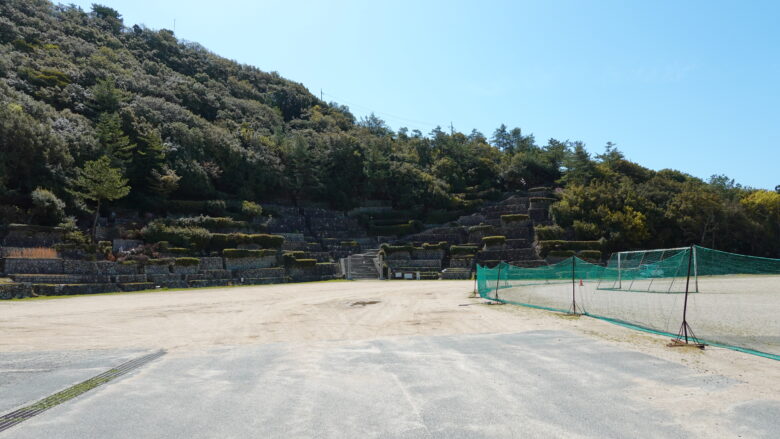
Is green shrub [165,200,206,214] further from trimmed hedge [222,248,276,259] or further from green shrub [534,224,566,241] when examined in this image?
green shrub [534,224,566,241]

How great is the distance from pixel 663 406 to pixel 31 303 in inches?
949

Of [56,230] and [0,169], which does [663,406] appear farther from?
[0,169]

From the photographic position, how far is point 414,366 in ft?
24.1

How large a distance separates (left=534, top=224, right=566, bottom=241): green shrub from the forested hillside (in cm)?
216

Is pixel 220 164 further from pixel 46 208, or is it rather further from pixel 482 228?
pixel 482 228

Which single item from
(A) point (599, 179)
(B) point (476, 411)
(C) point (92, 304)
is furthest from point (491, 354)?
(A) point (599, 179)

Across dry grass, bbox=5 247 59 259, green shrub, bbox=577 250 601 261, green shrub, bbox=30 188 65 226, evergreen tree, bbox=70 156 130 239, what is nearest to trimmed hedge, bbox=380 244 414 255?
green shrub, bbox=577 250 601 261

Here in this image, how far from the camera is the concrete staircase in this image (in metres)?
39.0

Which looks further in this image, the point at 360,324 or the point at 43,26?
the point at 43,26

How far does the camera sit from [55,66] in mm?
50812

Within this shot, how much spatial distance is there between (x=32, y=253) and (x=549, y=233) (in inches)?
1694

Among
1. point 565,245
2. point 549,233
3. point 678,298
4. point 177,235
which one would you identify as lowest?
point 678,298

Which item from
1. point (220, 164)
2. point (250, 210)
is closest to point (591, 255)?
point (250, 210)

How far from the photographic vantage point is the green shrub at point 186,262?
30.5 meters
